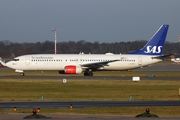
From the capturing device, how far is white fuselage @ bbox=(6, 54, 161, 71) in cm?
6681

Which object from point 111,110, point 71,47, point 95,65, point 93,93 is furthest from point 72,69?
point 71,47

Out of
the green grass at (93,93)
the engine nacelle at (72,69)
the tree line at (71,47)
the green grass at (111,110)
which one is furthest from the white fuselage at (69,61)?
the tree line at (71,47)

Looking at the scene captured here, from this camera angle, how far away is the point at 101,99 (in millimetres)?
35000

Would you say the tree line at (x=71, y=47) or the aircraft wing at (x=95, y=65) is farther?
the tree line at (x=71, y=47)

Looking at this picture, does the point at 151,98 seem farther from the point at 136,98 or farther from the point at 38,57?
the point at 38,57

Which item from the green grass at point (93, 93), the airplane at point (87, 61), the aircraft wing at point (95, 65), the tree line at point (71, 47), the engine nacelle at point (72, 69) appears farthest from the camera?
the tree line at point (71, 47)

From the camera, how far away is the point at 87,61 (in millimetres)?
68062

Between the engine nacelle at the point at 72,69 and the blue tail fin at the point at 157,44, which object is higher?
the blue tail fin at the point at 157,44

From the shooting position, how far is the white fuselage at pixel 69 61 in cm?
6681

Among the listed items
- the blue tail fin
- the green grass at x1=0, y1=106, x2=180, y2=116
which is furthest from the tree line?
the green grass at x1=0, y1=106, x2=180, y2=116

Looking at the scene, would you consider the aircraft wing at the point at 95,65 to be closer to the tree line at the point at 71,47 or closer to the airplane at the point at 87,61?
the airplane at the point at 87,61

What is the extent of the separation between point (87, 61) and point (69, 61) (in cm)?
244

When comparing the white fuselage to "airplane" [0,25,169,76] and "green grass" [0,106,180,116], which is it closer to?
"airplane" [0,25,169,76]

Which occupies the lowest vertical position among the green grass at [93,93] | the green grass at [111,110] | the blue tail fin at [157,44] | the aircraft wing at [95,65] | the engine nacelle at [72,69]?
the green grass at [111,110]
